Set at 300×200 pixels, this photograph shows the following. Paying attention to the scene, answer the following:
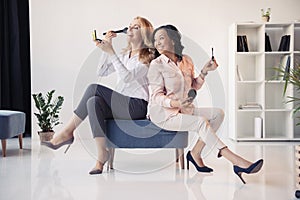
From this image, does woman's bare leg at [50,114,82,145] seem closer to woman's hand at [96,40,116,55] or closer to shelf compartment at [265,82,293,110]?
woman's hand at [96,40,116,55]

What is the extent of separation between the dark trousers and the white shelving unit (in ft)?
7.29

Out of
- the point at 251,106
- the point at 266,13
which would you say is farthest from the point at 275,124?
the point at 266,13

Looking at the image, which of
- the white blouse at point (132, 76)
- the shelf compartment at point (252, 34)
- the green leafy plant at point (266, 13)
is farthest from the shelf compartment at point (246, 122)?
the white blouse at point (132, 76)

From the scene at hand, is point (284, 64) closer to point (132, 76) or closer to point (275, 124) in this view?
point (275, 124)

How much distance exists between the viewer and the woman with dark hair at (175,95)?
3.14m

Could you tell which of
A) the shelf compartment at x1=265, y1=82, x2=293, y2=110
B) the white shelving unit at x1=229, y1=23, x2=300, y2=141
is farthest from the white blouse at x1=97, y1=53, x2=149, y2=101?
the shelf compartment at x1=265, y1=82, x2=293, y2=110

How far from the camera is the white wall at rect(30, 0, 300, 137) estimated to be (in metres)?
5.60

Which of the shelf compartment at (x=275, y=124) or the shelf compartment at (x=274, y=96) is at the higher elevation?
the shelf compartment at (x=274, y=96)

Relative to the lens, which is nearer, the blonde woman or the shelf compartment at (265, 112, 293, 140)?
the blonde woman

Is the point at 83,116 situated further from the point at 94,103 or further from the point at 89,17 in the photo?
the point at 89,17

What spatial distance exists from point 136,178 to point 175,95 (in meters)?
0.65

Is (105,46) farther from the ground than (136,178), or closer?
farther from the ground

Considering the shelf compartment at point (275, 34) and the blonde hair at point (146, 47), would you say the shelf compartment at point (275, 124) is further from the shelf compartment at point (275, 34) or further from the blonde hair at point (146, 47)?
the blonde hair at point (146, 47)

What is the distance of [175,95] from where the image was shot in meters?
3.25
